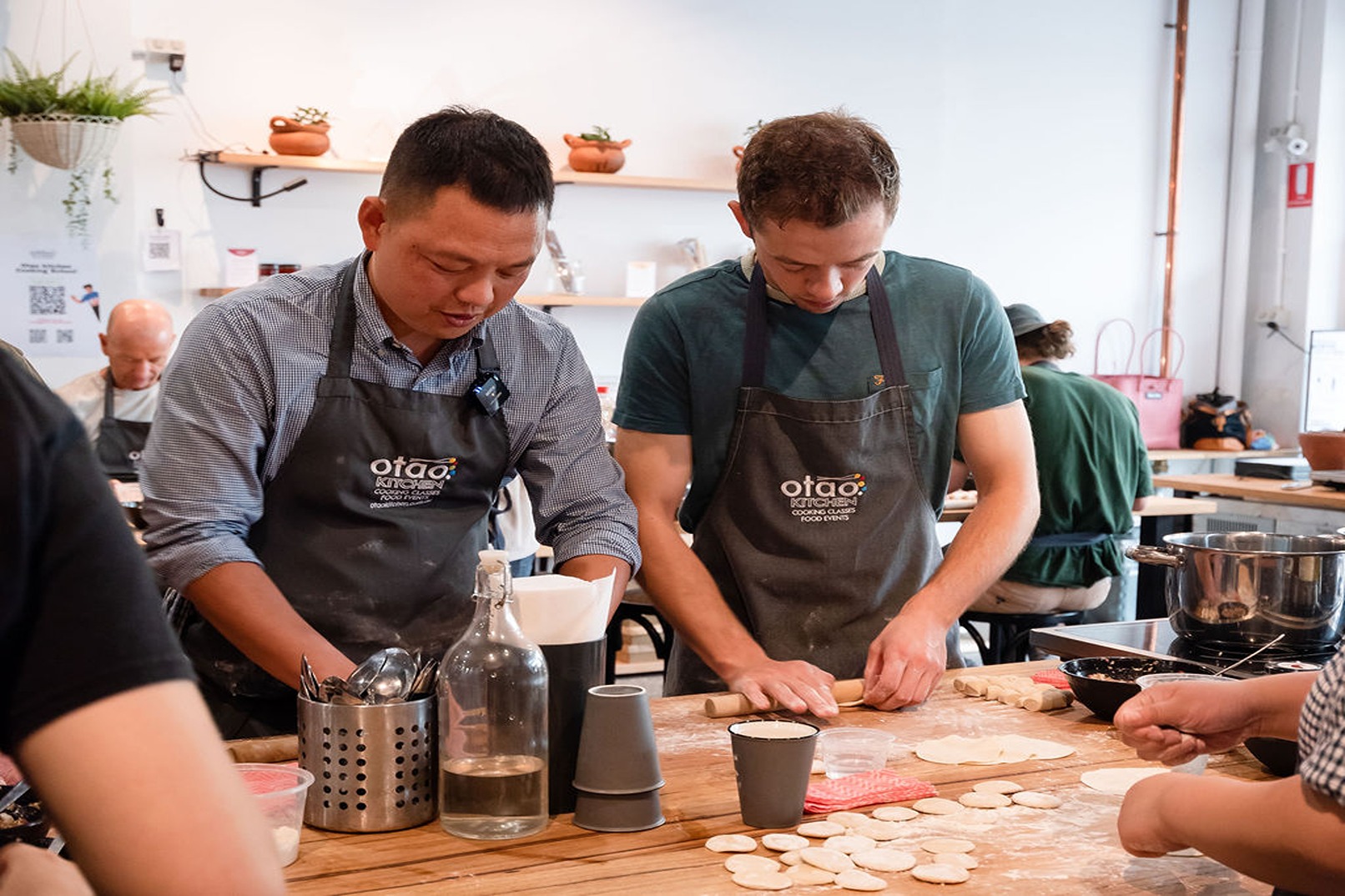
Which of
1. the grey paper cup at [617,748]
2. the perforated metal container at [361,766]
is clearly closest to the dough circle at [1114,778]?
the grey paper cup at [617,748]

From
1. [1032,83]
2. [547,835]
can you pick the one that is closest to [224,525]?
[547,835]

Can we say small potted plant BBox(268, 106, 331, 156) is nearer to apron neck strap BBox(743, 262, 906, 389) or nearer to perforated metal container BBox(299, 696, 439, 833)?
apron neck strap BBox(743, 262, 906, 389)

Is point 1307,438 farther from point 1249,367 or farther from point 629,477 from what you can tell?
point 629,477

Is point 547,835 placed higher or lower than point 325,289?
lower

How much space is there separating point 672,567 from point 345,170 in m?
4.31

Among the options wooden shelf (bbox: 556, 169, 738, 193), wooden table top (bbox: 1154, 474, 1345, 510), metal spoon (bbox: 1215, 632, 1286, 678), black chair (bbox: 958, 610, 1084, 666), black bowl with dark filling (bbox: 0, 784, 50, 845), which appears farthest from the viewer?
wooden shelf (bbox: 556, 169, 738, 193)

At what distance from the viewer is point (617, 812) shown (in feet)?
5.14

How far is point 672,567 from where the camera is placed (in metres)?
2.43

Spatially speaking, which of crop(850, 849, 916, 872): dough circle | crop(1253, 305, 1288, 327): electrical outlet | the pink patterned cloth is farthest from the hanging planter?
crop(1253, 305, 1288, 327): electrical outlet

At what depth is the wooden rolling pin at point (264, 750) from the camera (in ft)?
5.83

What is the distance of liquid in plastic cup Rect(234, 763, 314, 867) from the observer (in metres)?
1.44

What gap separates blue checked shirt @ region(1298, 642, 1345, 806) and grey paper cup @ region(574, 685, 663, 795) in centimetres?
71

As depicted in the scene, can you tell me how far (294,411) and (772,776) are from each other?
0.96 m

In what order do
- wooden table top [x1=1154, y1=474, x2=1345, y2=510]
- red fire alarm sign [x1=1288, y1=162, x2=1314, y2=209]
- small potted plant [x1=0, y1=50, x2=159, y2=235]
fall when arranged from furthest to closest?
red fire alarm sign [x1=1288, y1=162, x2=1314, y2=209] < small potted plant [x1=0, y1=50, x2=159, y2=235] < wooden table top [x1=1154, y1=474, x2=1345, y2=510]
